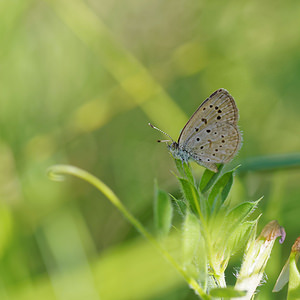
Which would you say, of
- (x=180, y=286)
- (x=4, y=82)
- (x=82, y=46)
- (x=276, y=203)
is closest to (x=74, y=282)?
(x=180, y=286)

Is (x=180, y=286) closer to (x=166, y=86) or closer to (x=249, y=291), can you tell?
(x=249, y=291)

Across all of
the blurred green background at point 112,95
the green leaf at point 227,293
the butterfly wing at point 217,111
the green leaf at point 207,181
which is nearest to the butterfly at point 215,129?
the butterfly wing at point 217,111

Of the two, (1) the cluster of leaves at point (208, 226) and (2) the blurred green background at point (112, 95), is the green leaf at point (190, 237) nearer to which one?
(1) the cluster of leaves at point (208, 226)

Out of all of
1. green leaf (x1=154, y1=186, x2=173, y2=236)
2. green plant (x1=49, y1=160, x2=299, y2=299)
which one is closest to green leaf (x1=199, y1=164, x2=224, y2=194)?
green plant (x1=49, y1=160, x2=299, y2=299)

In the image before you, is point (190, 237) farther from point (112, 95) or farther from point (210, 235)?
point (112, 95)

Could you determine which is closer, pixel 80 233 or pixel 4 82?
pixel 80 233

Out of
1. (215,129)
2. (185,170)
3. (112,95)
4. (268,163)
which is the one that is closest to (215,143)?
(215,129)

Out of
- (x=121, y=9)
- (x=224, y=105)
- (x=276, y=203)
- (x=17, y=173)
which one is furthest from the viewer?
(x=121, y=9)
